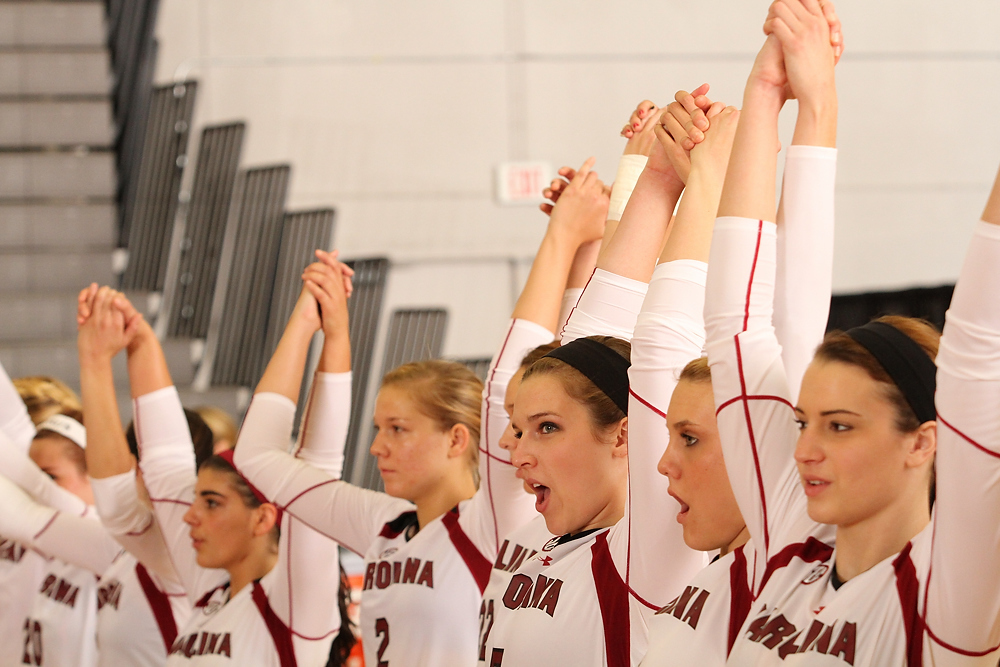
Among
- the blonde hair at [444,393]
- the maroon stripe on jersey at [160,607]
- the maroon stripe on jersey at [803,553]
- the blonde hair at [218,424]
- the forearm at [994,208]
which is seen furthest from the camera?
the blonde hair at [218,424]

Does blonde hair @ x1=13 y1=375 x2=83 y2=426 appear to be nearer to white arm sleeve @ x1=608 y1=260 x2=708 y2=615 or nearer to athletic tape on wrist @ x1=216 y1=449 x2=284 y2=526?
athletic tape on wrist @ x1=216 y1=449 x2=284 y2=526

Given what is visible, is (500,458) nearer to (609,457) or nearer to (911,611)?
(609,457)

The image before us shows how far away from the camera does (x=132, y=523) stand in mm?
2422

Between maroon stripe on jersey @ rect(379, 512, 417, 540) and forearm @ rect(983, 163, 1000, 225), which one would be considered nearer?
forearm @ rect(983, 163, 1000, 225)

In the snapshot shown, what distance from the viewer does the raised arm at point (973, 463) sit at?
37.0 inches

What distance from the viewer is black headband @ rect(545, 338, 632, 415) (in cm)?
154

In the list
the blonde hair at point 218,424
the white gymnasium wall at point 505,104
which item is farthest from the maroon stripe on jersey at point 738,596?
the white gymnasium wall at point 505,104

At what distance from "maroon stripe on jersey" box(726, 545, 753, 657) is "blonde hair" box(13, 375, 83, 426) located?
2.63 meters

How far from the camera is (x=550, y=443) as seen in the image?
152 cm

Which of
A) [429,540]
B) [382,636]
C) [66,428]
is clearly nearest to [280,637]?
[382,636]

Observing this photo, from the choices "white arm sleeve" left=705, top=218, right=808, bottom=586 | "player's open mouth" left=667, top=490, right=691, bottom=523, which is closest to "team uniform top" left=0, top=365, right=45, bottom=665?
"player's open mouth" left=667, top=490, right=691, bottom=523

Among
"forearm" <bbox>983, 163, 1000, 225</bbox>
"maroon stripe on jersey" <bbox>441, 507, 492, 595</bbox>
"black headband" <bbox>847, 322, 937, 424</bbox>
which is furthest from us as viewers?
"maroon stripe on jersey" <bbox>441, 507, 492, 595</bbox>

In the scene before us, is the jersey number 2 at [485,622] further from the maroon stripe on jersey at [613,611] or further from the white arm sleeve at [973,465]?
the white arm sleeve at [973,465]

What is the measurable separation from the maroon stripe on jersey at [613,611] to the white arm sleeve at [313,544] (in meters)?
0.85
